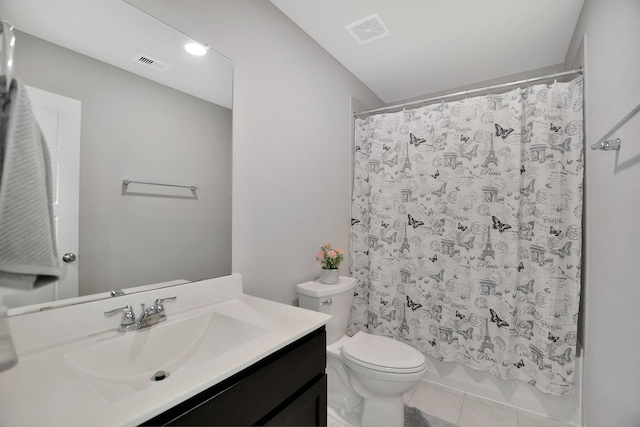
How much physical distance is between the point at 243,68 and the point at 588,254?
2137mm

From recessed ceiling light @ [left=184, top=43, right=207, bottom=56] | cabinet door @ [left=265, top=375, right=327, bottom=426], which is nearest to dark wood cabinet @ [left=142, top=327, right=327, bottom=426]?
cabinet door @ [left=265, top=375, right=327, bottom=426]

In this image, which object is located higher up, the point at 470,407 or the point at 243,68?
the point at 243,68

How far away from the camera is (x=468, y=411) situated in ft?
5.92

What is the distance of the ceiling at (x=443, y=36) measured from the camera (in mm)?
1653

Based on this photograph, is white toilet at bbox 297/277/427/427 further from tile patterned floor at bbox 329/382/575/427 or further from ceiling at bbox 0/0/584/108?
ceiling at bbox 0/0/584/108

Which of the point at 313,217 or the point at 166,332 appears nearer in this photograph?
the point at 166,332

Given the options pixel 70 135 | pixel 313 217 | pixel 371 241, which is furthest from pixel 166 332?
pixel 371 241

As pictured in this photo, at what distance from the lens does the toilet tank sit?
1693 mm

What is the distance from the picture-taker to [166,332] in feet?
3.28

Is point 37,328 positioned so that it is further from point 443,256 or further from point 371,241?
point 443,256

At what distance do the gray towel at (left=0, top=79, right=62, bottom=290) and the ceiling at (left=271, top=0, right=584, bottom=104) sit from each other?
164 centimetres

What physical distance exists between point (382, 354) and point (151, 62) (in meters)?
1.75

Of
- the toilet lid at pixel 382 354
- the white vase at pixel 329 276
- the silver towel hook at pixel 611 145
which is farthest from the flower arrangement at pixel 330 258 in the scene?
the silver towel hook at pixel 611 145

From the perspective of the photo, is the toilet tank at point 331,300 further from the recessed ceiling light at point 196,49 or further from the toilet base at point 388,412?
the recessed ceiling light at point 196,49
